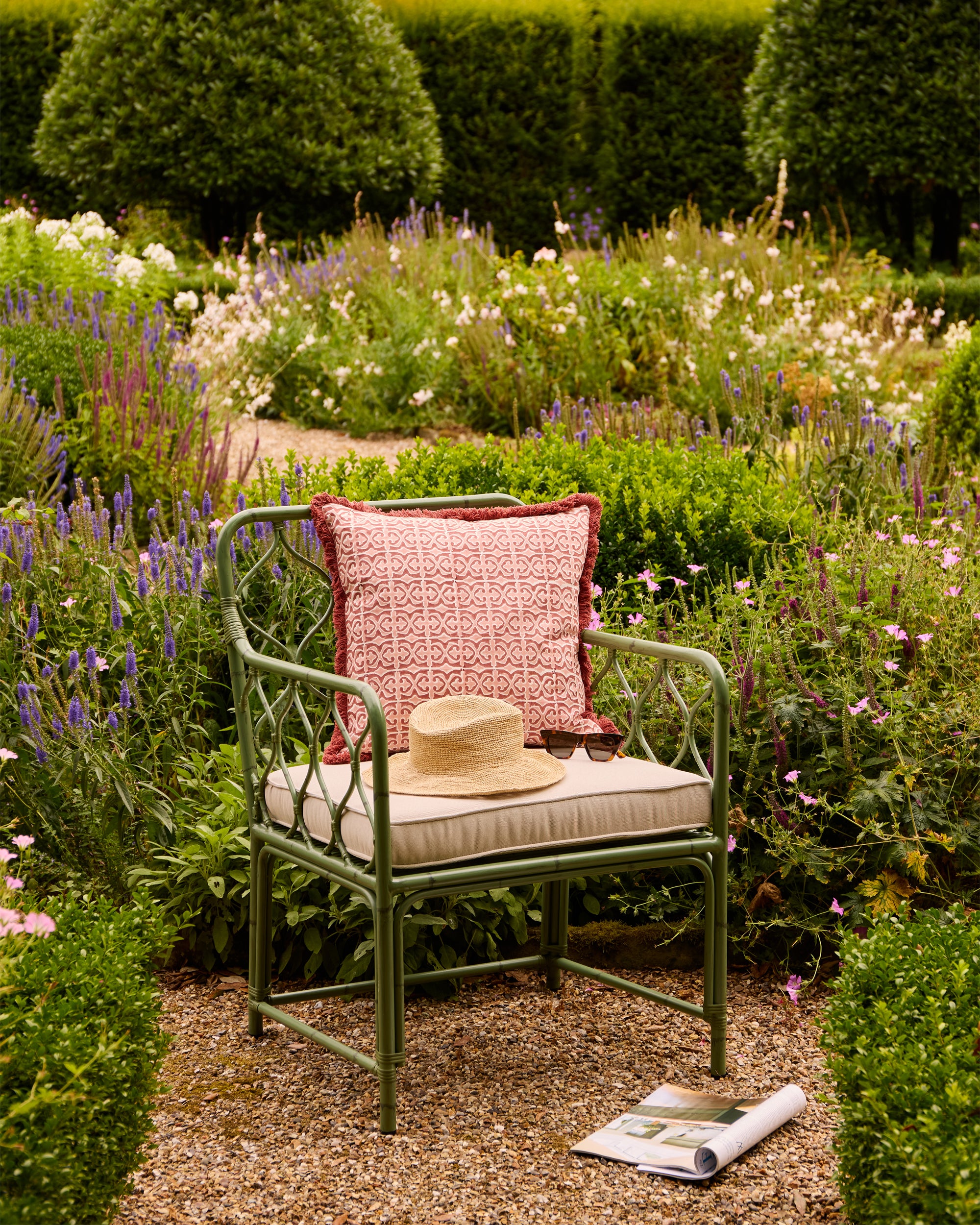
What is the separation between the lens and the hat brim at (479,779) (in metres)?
2.57

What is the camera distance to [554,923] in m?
3.17

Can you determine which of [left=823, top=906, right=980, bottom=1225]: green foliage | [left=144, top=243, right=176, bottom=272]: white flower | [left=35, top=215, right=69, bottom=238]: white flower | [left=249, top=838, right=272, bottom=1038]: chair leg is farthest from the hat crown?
[left=144, top=243, right=176, bottom=272]: white flower

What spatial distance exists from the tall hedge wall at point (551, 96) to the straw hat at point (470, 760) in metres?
12.3

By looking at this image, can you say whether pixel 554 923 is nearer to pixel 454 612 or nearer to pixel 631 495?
pixel 454 612

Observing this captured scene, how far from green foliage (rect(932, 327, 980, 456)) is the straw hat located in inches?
161

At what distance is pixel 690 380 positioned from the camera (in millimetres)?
7656

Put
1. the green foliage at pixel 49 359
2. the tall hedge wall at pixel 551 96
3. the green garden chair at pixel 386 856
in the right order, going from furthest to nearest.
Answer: the tall hedge wall at pixel 551 96, the green foliage at pixel 49 359, the green garden chair at pixel 386 856

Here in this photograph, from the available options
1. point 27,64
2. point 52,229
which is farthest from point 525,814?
point 27,64

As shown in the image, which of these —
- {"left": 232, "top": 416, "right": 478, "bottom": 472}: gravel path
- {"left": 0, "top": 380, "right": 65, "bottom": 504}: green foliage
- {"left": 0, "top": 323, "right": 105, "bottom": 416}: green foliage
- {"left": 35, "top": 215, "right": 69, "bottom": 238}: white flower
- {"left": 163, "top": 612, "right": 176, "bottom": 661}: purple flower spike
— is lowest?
{"left": 232, "top": 416, "right": 478, "bottom": 472}: gravel path

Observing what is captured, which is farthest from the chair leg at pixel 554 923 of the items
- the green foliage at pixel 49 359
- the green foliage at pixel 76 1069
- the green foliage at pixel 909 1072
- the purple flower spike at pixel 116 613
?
the green foliage at pixel 49 359

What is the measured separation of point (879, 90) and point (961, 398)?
6.96 meters

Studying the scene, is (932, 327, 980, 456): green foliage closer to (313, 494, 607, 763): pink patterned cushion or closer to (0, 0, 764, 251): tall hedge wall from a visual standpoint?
(313, 494, 607, 763): pink patterned cushion

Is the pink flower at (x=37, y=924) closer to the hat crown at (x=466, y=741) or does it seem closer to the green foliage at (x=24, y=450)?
the hat crown at (x=466, y=741)

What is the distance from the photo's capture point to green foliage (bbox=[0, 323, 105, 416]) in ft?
19.2
